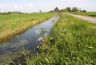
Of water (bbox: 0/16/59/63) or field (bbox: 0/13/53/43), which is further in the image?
field (bbox: 0/13/53/43)

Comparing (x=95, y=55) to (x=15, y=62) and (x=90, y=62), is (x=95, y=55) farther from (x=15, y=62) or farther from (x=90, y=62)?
(x=15, y=62)

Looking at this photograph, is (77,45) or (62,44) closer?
(77,45)

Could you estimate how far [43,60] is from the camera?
9.82 metres

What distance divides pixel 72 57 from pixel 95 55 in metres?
0.99

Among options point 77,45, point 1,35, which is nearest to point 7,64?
point 77,45

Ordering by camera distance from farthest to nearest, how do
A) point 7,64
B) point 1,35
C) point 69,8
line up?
1. point 69,8
2. point 1,35
3. point 7,64

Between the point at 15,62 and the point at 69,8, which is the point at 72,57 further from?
the point at 69,8

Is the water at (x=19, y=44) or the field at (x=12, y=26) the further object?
the field at (x=12, y=26)

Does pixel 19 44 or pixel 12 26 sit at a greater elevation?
pixel 19 44

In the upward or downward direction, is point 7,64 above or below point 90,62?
below

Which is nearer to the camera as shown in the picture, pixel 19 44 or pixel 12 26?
pixel 19 44

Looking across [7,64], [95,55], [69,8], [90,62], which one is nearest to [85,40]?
[95,55]

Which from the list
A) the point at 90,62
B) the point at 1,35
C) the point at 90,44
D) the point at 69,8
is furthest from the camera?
the point at 69,8

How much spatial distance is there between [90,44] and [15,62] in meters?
4.36
